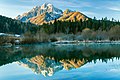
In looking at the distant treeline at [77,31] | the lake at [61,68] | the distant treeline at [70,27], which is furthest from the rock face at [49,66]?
the distant treeline at [70,27]

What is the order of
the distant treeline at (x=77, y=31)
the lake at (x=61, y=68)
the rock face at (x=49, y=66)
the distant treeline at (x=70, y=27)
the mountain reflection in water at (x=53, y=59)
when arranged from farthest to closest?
1. the distant treeline at (x=70, y=27)
2. the distant treeline at (x=77, y=31)
3. the mountain reflection in water at (x=53, y=59)
4. the rock face at (x=49, y=66)
5. the lake at (x=61, y=68)

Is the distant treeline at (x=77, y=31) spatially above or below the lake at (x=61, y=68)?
above

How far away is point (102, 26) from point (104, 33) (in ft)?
60.0

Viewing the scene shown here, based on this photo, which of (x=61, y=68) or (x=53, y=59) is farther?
(x=53, y=59)

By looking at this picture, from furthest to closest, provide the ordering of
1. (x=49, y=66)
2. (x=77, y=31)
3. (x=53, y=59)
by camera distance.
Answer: (x=77, y=31), (x=53, y=59), (x=49, y=66)

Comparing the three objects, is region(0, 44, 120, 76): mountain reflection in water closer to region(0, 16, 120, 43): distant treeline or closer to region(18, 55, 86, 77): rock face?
region(18, 55, 86, 77): rock face

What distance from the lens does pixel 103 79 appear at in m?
22.4

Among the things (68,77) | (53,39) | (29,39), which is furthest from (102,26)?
(68,77)

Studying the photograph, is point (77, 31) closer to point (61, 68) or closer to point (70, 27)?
point (70, 27)

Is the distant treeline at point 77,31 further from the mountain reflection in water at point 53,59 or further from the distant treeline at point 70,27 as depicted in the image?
the mountain reflection in water at point 53,59

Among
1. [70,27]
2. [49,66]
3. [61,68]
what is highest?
[70,27]

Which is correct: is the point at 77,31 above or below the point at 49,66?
above

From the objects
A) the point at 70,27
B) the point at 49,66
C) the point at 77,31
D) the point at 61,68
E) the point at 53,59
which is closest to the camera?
the point at 61,68

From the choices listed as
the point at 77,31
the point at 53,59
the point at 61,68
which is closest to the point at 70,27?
the point at 77,31
